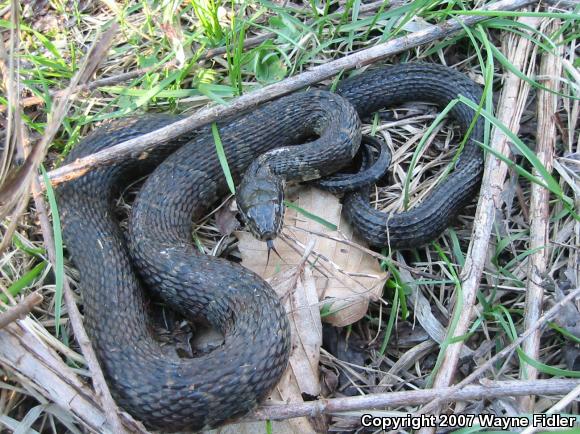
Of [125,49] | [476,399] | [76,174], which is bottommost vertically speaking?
[476,399]

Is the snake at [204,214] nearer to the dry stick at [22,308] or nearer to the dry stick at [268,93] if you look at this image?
the dry stick at [268,93]

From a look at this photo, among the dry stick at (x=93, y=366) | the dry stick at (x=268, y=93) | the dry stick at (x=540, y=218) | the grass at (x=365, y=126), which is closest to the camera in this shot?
the dry stick at (x=93, y=366)

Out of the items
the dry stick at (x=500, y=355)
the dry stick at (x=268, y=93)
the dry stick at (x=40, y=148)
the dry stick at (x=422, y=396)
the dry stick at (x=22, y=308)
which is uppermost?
the dry stick at (x=40, y=148)

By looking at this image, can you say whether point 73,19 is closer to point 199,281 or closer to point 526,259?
point 199,281

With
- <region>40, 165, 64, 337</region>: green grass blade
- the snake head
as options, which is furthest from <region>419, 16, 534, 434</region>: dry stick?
<region>40, 165, 64, 337</region>: green grass blade

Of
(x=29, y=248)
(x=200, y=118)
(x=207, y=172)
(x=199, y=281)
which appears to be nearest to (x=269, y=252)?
(x=199, y=281)

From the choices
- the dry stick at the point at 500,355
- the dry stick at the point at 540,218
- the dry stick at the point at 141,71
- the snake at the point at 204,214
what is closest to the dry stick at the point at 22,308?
the snake at the point at 204,214

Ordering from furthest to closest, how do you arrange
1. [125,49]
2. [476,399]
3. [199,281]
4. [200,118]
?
[125,49] → [200,118] → [199,281] → [476,399]
